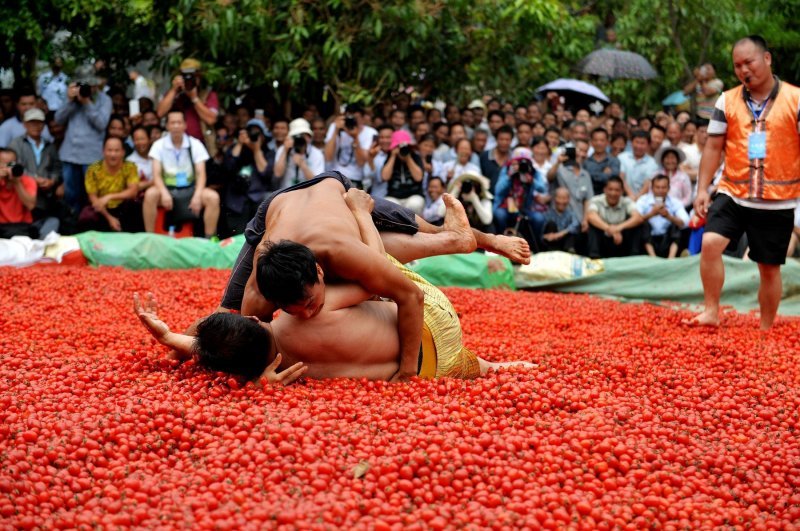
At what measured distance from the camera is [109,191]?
9.50m

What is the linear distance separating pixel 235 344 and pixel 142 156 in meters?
6.32

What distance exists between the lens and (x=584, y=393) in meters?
4.14

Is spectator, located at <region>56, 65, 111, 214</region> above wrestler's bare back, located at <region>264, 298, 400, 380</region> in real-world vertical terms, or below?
above

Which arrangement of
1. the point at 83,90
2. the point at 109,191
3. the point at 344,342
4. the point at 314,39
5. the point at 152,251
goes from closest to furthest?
the point at 344,342
the point at 152,251
the point at 83,90
the point at 109,191
the point at 314,39

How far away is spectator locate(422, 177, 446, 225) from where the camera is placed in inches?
367

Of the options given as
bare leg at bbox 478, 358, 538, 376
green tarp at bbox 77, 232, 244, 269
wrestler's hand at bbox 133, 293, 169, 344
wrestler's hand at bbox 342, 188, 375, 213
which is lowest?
green tarp at bbox 77, 232, 244, 269

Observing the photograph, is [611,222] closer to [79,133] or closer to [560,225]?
[560,225]

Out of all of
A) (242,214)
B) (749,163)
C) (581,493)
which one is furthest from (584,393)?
(242,214)

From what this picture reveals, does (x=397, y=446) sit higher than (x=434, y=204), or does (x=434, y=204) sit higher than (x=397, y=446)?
(x=434, y=204)

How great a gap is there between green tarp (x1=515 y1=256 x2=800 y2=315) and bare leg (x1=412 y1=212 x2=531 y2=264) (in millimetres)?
3246

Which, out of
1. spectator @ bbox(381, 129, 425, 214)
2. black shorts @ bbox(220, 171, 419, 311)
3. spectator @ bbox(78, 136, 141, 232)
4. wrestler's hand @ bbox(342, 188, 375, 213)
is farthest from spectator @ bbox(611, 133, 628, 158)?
wrestler's hand @ bbox(342, 188, 375, 213)

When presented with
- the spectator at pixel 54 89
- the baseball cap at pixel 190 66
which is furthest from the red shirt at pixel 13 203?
the spectator at pixel 54 89

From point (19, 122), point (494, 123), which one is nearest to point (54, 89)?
point (19, 122)

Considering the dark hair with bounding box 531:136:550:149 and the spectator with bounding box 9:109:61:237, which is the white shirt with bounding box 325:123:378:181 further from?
the spectator with bounding box 9:109:61:237
